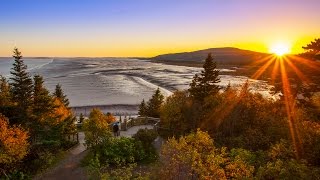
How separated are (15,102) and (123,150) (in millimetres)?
13977

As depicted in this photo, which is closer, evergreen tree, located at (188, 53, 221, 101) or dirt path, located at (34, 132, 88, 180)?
dirt path, located at (34, 132, 88, 180)

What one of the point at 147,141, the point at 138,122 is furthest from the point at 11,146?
the point at 138,122

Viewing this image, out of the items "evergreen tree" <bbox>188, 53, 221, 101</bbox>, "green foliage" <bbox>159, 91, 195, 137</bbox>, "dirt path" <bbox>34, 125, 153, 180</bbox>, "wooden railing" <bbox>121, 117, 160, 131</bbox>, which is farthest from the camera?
"evergreen tree" <bbox>188, 53, 221, 101</bbox>

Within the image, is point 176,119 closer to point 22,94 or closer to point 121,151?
point 121,151

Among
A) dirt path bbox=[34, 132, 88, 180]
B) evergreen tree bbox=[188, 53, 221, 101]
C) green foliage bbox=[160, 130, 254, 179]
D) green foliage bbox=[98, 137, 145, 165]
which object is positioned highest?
evergreen tree bbox=[188, 53, 221, 101]

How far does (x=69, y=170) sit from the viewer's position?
2898cm

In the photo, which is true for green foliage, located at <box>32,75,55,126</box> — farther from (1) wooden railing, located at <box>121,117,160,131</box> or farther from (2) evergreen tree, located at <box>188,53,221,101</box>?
(2) evergreen tree, located at <box>188,53,221,101</box>

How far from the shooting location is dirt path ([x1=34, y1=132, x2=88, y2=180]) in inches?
1095

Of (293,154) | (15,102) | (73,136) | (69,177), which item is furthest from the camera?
(73,136)

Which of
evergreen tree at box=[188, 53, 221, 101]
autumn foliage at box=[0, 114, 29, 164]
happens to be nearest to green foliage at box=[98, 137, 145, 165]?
autumn foliage at box=[0, 114, 29, 164]

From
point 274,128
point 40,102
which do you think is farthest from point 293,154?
point 40,102

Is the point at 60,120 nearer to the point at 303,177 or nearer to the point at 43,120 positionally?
the point at 43,120

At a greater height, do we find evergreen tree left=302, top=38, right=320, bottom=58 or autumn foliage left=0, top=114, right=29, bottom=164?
evergreen tree left=302, top=38, right=320, bottom=58

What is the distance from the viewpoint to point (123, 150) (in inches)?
1228
